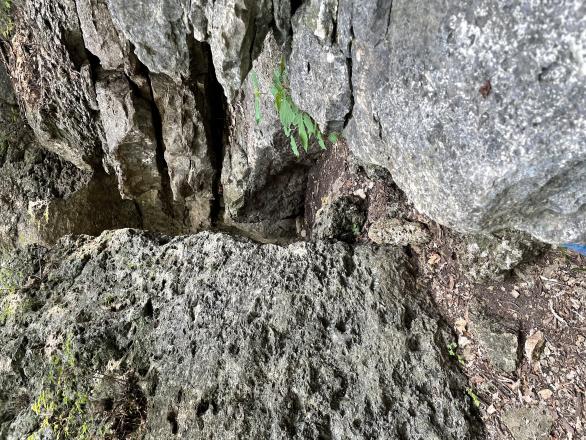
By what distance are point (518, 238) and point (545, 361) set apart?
0.76 metres

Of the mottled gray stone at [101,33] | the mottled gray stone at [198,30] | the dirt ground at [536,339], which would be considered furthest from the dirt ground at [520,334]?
the mottled gray stone at [101,33]

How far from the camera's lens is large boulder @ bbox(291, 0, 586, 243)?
162cm

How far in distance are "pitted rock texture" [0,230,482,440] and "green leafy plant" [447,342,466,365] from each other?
5 centimetres

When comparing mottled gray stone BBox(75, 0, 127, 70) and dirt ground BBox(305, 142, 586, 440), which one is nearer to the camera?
dirt ground BBox(305, 142, 586, 440)

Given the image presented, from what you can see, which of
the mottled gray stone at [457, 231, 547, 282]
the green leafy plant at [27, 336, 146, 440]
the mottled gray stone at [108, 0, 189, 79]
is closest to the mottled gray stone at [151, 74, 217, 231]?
the mottled gray stone at [108, 0, 189, 79]

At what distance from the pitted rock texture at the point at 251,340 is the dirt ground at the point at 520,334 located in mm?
162

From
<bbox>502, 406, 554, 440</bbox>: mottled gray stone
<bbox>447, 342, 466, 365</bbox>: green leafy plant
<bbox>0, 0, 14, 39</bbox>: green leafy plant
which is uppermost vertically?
<bbox>0, 0, 14, 39</bbox>: green leafy plant

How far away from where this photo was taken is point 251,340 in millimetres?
3174

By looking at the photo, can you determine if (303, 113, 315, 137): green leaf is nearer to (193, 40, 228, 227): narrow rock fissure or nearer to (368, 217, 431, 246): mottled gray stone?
(368, 217, 431, 246): mottled gray stone

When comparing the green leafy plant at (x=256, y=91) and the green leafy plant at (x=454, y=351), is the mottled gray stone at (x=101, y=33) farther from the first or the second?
the green leafy plant at (x=454, y=351)

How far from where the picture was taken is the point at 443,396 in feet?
9.21

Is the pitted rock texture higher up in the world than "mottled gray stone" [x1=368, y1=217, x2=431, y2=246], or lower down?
lower down

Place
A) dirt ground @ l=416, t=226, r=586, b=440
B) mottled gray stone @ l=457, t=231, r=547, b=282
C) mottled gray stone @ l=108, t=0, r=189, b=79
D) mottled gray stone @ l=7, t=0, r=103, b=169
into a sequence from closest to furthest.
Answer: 1. dirt ground @ l=416, t=226, r=586, b=440
2. mottled gray stone @ l=457, t=231, r=547, b=282
3. mottled gray stone @ l=108, t=0, r=189, b=79
4. mottled gray stone @ l=7, t=0, r=103, b=169

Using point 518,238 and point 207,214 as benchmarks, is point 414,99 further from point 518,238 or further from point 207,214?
point 207,214
